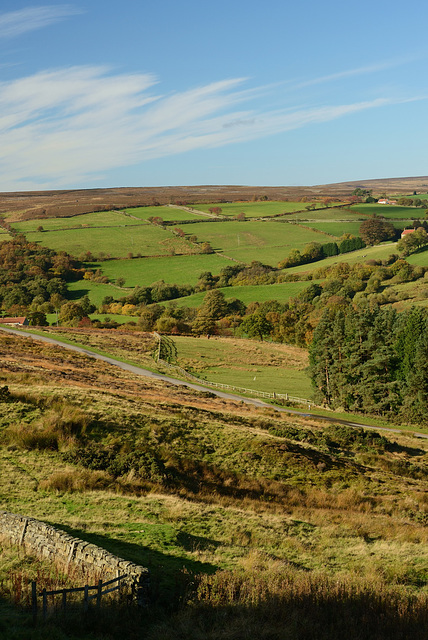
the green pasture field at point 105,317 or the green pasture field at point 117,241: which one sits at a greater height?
the green pasture field at point 117,241

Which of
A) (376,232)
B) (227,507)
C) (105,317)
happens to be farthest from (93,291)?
(227,507)

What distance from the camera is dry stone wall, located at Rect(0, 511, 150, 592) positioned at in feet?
36.4

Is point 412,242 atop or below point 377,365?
atop

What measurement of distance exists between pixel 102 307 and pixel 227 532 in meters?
118

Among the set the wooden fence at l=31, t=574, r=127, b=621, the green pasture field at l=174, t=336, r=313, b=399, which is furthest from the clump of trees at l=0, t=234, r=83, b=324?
the wooden fence at l=31, t=574, r=127, b=621

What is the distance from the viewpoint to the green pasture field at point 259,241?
563ft

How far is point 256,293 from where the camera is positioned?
138500 millimetres

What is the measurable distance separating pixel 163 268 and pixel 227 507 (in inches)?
5625

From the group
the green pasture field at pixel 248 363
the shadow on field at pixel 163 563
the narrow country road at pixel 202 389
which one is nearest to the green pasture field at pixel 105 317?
the green pasture field at pixel 248 363

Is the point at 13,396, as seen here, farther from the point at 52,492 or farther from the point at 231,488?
the point at 231,488

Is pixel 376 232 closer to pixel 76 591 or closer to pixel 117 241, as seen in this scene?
pixel 117 241

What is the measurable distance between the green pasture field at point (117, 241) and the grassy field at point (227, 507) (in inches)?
5483

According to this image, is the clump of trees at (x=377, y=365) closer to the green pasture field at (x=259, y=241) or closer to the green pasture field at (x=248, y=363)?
the green pasture field at (x=248, y=363)

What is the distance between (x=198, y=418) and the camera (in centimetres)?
3225
